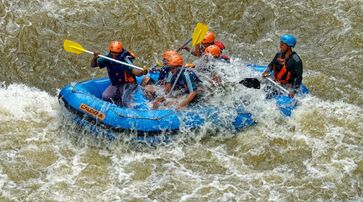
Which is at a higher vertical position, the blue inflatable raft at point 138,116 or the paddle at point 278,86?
the paddle at point 278,86

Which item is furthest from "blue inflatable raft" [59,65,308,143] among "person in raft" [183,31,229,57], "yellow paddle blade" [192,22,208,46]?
"person in raft" [183,31,229,57]

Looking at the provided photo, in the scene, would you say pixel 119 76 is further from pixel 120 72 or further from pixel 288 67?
pixel 288 67

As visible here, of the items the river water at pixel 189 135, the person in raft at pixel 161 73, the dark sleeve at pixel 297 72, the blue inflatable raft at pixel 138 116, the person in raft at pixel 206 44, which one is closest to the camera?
the river water at pixel 189 135

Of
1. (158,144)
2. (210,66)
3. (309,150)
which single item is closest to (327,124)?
(309,150)

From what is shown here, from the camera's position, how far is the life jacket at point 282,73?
835 centimetres

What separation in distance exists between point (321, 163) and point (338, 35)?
3.84 m

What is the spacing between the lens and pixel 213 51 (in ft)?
27.8

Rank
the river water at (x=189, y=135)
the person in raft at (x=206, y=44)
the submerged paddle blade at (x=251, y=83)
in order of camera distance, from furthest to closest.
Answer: the person in raft at (x=206, y=44), the submerged paddle blade at (x=251, y=83), the river water at (x=189, y=135)

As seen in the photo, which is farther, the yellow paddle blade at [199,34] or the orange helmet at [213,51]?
the orange helmet at [213,51]

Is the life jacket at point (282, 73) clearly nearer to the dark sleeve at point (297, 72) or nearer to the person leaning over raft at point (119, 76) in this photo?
the dark sleeve at point (297, 72)

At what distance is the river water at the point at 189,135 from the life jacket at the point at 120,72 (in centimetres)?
86

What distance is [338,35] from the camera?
427 inches

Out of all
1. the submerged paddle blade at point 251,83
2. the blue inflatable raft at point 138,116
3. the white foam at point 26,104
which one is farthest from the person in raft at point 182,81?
the white foam at point 26,104

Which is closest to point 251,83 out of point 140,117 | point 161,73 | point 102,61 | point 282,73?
point 282,73
